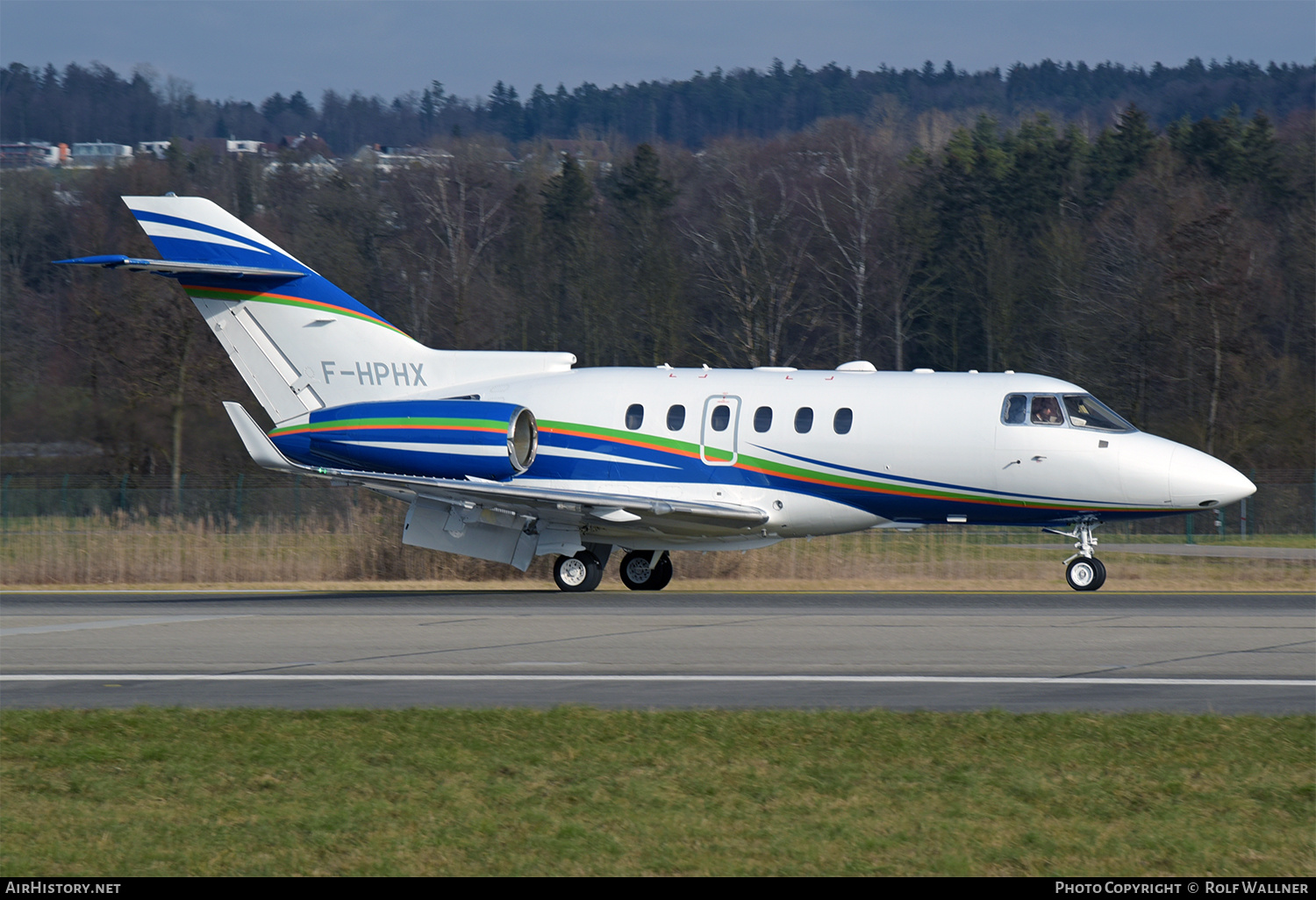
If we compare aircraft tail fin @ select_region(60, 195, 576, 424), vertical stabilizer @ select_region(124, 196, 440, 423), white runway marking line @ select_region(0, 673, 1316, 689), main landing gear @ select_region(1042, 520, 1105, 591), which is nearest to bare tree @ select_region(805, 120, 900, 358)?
aircraft tail fin @ select_region(60, 195, 576, 424)

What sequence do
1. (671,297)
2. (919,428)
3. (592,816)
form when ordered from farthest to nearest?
(671,297), (919,428), (592,816)

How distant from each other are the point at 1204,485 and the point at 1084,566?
2.08 metres

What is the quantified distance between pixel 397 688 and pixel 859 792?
526 cm

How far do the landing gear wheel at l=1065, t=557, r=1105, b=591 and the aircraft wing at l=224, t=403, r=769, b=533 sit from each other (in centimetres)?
458

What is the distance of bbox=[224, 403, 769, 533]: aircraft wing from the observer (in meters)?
21.4

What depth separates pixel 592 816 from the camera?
7500mm

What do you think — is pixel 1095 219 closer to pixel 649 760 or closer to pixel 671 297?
pixel 671 297

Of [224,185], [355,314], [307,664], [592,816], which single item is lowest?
[307,664]

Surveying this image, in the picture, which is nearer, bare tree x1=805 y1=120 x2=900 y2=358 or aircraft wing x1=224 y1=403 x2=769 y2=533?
aircraft wing x1=224 y1=403 x2=769 y2=533

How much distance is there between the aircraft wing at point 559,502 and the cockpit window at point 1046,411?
423 cm

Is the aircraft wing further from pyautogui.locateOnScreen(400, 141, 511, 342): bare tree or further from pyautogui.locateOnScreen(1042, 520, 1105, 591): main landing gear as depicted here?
pyautogui.locateOnScreen(400, 141, 511, 342): bare tree

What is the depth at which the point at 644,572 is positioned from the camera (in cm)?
2386

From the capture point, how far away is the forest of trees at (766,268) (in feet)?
143
